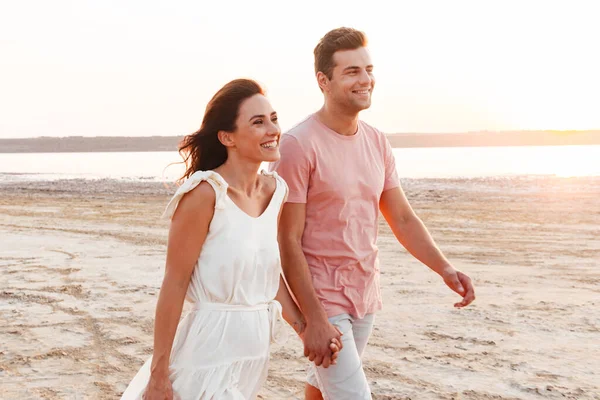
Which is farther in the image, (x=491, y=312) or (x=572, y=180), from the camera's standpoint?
(x=572, y=180)

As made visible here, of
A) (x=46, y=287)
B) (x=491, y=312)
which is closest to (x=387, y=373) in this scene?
(x=491, y=312)

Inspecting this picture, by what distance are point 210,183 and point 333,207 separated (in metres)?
0.85

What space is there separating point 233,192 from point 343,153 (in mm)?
Result: 778

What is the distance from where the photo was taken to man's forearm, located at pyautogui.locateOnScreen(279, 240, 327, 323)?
3.43m

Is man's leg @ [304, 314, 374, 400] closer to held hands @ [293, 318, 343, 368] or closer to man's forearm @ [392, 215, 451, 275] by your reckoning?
held hands @ [293, 318, 343, 368]

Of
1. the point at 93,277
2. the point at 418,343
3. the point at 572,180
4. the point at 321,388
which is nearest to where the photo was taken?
the point at 321,388

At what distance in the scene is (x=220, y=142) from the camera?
3258mm

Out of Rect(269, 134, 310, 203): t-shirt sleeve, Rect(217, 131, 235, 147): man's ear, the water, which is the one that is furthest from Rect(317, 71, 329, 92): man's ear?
the water

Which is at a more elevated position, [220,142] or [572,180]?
[220,142]

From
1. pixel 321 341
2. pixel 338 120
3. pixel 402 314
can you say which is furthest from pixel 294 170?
pixel 402 314

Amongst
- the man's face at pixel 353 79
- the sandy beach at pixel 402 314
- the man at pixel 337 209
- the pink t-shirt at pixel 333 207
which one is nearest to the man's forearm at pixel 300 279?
the man at pixel 337 209

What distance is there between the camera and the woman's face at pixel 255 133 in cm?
316

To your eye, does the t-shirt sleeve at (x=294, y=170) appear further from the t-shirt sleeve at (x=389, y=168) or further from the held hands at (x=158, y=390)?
the held hands at (x=158, y=390)

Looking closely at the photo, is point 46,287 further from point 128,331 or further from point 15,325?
point 128,331
